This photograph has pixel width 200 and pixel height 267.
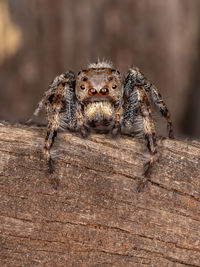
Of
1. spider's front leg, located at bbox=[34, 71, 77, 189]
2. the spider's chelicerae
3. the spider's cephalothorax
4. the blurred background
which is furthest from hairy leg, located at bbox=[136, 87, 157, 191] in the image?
the blurred background

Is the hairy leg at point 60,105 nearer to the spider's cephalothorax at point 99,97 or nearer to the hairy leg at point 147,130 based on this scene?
the spider's cephalothorax at point 99,97

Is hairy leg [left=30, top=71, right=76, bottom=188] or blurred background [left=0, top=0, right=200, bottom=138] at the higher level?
blurred background [left=0, top=0, right=200, bottom=138]

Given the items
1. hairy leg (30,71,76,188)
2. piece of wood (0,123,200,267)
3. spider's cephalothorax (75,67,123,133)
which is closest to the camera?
piece of wood (0,123,200,267)

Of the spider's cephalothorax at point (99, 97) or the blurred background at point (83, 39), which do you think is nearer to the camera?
the spider's cephalothorax at point (99, 97)

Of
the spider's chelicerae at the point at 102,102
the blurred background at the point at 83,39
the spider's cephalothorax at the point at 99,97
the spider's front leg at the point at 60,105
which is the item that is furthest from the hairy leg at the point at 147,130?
the blurred background at the point at 83,39

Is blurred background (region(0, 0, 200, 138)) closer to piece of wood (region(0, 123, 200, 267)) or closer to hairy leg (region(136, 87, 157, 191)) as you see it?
hairy leg (region(136, 87, 157, 191))

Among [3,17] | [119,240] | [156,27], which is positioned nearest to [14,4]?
[3,17]
